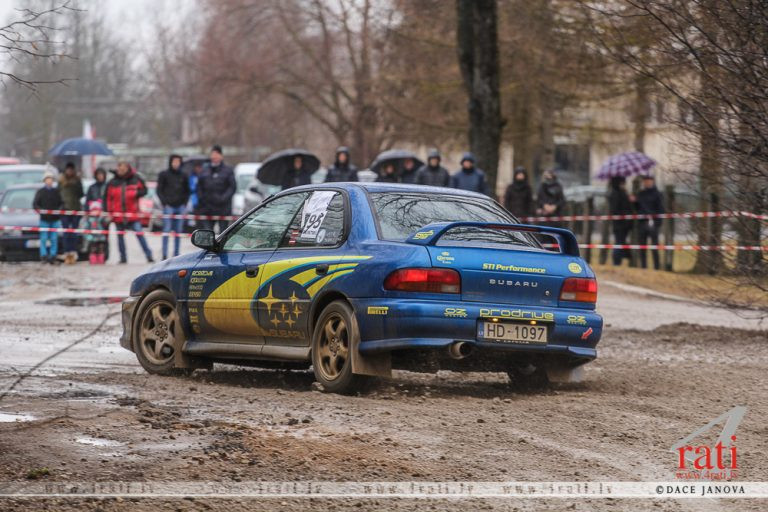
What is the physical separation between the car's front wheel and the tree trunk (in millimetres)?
13398

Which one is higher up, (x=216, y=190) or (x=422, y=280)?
(x=216, y=190)

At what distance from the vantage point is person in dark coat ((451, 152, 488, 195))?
76.9 ft

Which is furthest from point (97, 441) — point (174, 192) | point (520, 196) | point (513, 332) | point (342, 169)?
point (520, 196)

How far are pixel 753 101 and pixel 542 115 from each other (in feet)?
72.3

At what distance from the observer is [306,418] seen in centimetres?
831

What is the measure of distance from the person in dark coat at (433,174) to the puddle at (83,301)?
612 cm

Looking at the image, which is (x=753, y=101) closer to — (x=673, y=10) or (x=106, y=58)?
(x=673, y=10)

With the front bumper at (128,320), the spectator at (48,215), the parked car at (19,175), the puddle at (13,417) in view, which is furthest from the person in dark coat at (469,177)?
the puddle at (13,417)

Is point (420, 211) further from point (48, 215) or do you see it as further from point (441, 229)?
point (48, 215)

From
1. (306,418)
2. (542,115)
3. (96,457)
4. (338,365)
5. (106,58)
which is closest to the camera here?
(96,457)

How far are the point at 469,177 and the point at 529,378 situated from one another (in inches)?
513

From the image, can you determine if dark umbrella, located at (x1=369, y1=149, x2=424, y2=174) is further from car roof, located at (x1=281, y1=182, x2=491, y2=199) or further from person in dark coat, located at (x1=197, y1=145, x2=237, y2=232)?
car roof, located at (x1=281, y1=182, x2=491, y2=199)

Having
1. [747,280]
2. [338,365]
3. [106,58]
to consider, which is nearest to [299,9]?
[747,280]

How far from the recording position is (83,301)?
19172mm
